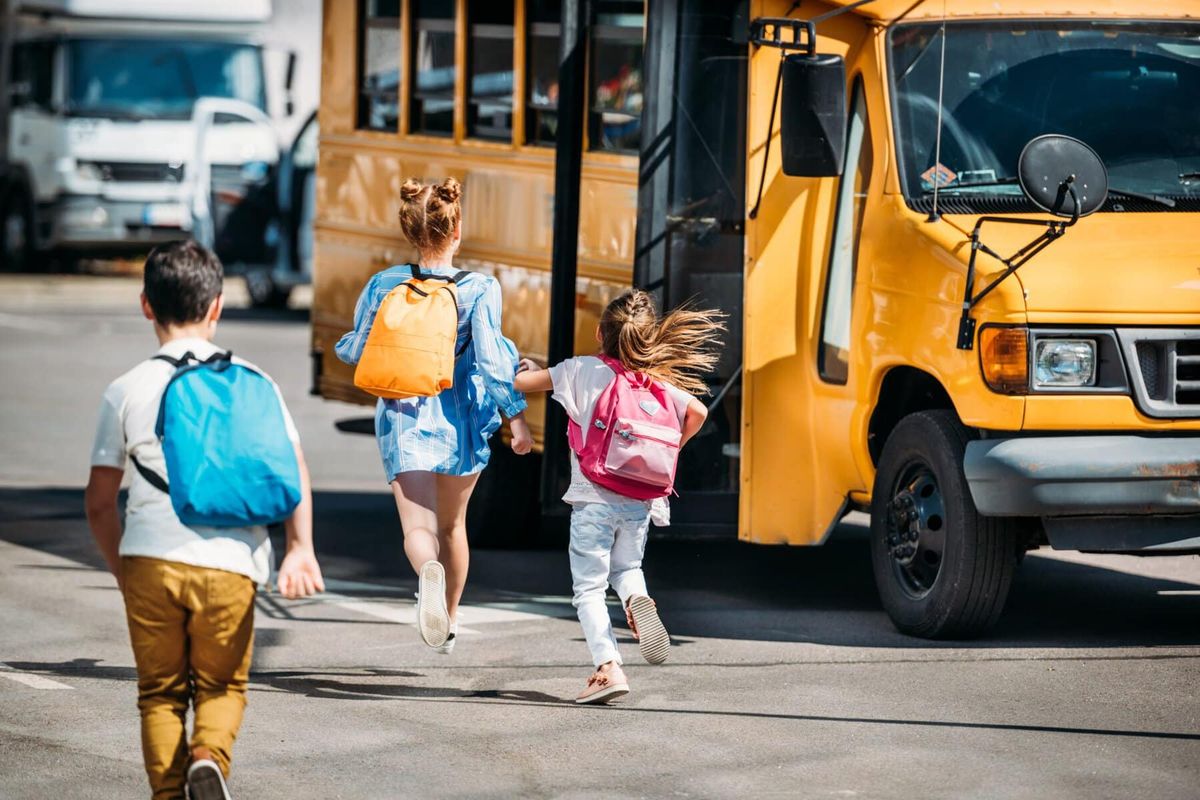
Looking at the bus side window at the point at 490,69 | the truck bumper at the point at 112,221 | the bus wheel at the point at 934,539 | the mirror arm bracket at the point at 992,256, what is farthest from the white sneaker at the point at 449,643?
the truck bumper at the point at 112,221

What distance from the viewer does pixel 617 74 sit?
9156 mm

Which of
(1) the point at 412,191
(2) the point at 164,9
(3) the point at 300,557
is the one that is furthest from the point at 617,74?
(2) the point at 164,9

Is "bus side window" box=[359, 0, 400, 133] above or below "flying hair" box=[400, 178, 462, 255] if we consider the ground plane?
above

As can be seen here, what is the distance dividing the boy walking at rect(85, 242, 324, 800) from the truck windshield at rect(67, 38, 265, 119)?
20772 millimetres

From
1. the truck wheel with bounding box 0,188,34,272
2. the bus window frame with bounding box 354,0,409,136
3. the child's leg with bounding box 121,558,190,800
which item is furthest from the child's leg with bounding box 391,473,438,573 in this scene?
the truck wheel with bounding box 0,188,34,272

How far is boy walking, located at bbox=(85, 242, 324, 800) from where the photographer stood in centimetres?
510

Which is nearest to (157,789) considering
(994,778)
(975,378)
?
(994,778)

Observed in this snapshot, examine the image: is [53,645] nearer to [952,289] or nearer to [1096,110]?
[952,289]

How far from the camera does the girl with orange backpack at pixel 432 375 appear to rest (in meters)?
7.00

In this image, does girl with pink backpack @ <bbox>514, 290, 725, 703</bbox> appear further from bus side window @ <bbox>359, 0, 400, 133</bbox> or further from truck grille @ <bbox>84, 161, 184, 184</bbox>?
truck grille @ <bbox>84, 161, 184, 184</bbox>

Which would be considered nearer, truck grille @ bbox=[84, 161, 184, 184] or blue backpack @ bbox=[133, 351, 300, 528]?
blue backpack @ bbox=[133, 351, 300, 528]

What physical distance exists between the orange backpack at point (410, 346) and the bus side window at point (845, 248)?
6.08ft

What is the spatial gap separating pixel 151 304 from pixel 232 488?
0.53 meters

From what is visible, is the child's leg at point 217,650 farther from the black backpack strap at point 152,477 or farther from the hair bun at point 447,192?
the hair bun at point 447,192
